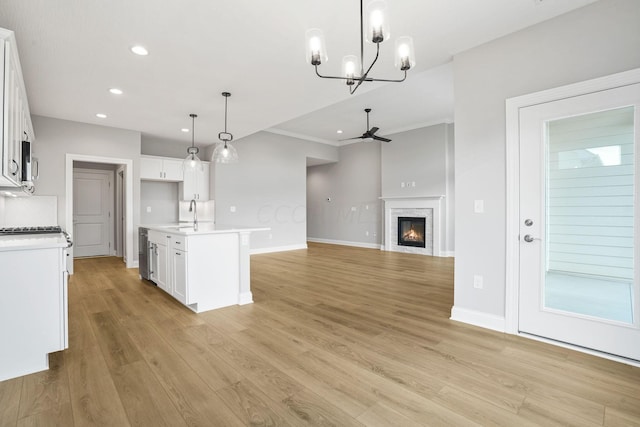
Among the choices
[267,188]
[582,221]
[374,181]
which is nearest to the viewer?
[582,221]

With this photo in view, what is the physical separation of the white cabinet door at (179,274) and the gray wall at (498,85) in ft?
9.39

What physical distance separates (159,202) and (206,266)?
4.47 meters

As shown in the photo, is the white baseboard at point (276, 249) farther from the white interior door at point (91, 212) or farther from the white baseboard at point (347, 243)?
the white interior door at point (91, 212)

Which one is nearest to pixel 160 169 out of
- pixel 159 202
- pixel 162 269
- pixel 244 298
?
pixel 159 202

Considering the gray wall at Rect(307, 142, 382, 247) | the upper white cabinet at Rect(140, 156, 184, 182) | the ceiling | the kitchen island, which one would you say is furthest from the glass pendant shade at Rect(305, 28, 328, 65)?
the gray wall at Rect(307, 142, 382, 247)

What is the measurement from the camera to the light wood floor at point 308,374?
1688 mm

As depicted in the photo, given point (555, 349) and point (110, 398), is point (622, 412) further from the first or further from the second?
point (110, 398)

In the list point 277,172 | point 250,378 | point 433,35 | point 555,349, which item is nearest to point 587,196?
point 555,349

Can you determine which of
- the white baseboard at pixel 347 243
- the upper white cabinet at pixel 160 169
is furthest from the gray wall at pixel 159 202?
the white baseboard at pixel 347 243

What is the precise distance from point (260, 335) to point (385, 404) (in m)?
1.34

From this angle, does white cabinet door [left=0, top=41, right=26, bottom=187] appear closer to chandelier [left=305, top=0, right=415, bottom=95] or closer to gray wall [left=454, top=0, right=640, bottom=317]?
chandelier [left=305, top=0, right=415, bottom=95]

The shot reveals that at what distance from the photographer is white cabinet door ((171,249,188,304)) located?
334 centimetres

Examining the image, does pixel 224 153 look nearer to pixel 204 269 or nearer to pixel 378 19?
pixel 204 269

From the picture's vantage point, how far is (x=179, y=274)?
3508 mm
